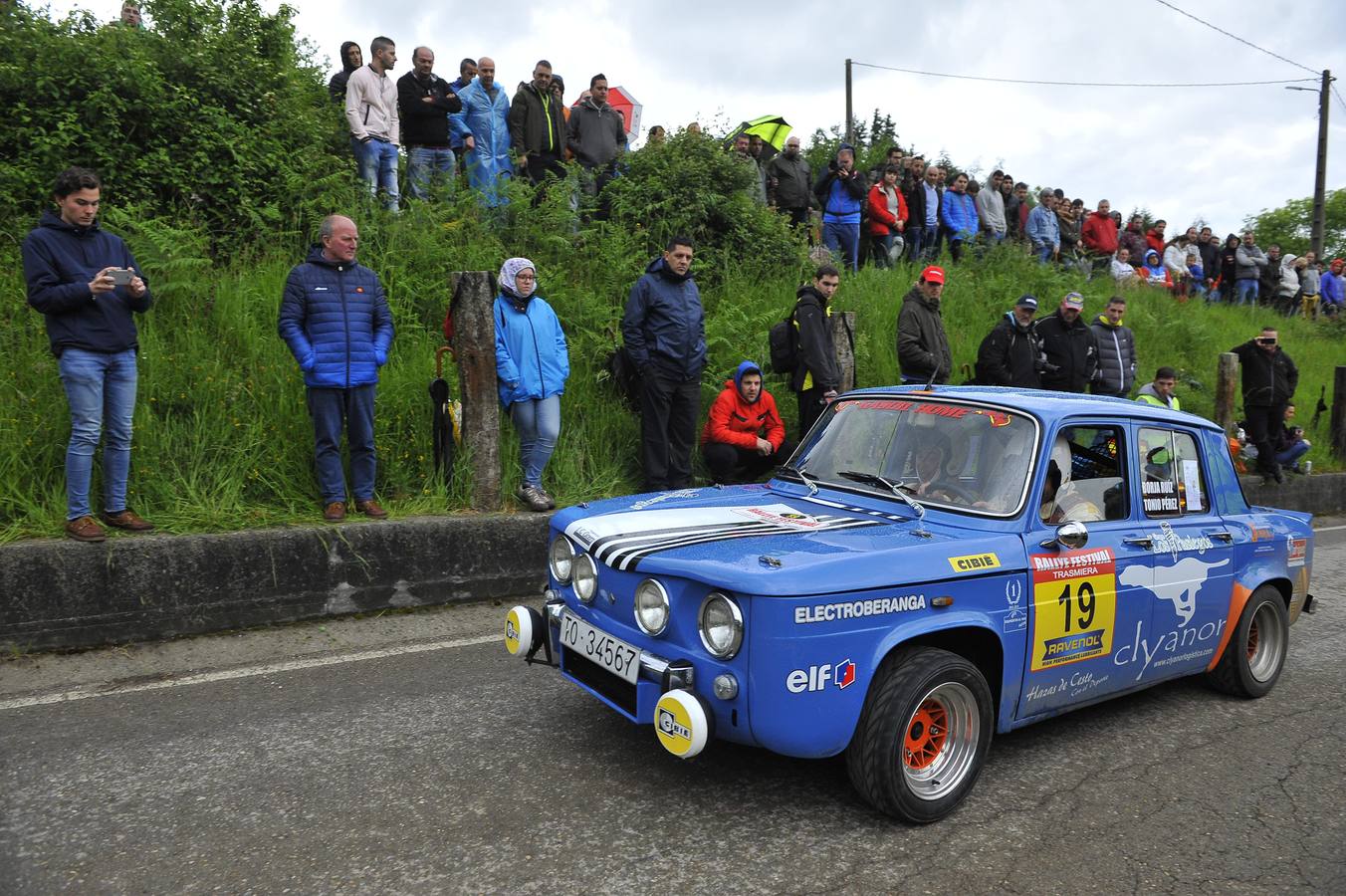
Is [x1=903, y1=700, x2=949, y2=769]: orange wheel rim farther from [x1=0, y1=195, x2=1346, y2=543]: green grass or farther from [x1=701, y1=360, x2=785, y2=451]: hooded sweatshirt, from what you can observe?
[x1=701, y1=360, x2=785, y2=451]: hooded sweatshirt

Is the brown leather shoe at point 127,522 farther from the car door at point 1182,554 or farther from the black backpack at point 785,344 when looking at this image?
the car door at point 1182,554

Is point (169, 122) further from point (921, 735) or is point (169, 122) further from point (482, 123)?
point (921, 735)

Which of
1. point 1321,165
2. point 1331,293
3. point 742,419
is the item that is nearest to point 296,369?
point 742,419

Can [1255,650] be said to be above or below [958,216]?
below

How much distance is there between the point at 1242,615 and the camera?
5.18 m

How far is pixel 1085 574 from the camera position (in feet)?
13.9

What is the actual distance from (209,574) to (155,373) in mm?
2055

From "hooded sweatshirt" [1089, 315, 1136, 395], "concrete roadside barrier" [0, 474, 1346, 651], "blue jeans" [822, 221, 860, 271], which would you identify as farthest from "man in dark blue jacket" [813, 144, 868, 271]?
"concrete roadside barrier" [0, 474, 1346, 651]

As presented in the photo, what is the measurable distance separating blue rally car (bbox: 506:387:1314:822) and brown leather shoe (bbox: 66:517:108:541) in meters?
2.91

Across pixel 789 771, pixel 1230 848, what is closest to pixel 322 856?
pixel 789 771

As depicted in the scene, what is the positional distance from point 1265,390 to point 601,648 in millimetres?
11950

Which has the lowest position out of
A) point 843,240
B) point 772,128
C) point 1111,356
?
point 1111,356

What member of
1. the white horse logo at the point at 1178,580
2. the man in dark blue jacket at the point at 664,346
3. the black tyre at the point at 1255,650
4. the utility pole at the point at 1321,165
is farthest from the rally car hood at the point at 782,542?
the utility pole at the point at 1321,165

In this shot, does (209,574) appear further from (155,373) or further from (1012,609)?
(1012,609)
